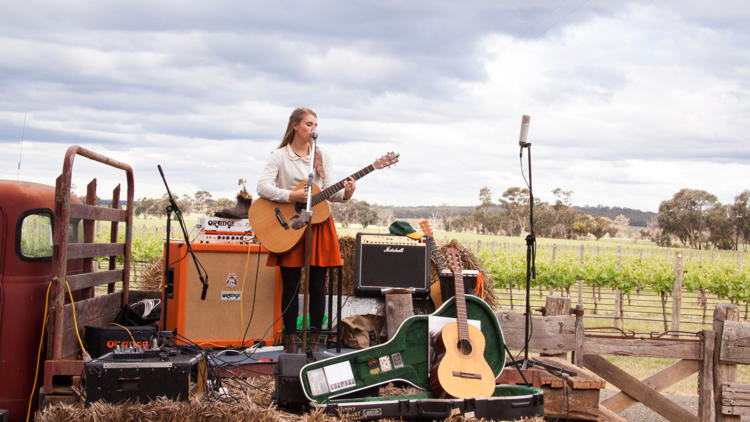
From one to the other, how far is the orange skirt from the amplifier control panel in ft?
3.59

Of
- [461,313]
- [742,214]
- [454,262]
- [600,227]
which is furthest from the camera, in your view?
[600,227]

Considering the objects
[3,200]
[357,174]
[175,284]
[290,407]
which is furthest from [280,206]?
[3,200]

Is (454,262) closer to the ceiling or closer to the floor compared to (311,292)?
closer to the ceiling

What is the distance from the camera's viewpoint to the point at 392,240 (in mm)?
4898

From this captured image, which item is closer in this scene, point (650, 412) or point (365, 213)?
point (650, 412)

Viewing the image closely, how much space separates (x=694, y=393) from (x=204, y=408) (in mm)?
9036

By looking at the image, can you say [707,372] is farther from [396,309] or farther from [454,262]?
[396,309]

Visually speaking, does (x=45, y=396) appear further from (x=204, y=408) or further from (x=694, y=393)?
(x=694, y=393)

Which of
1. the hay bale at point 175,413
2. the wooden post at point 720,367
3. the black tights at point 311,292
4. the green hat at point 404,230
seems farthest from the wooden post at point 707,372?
the black tights at point 311,292

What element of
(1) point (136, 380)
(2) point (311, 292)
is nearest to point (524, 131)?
(2) point (311, 292)

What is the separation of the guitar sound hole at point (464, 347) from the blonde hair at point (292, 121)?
1979 mm

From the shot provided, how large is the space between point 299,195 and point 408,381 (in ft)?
4.91

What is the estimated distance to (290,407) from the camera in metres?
2.86

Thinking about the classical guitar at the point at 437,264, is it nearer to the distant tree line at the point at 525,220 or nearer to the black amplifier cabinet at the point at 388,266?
the black amplifier cabinet at the point at 388,266
